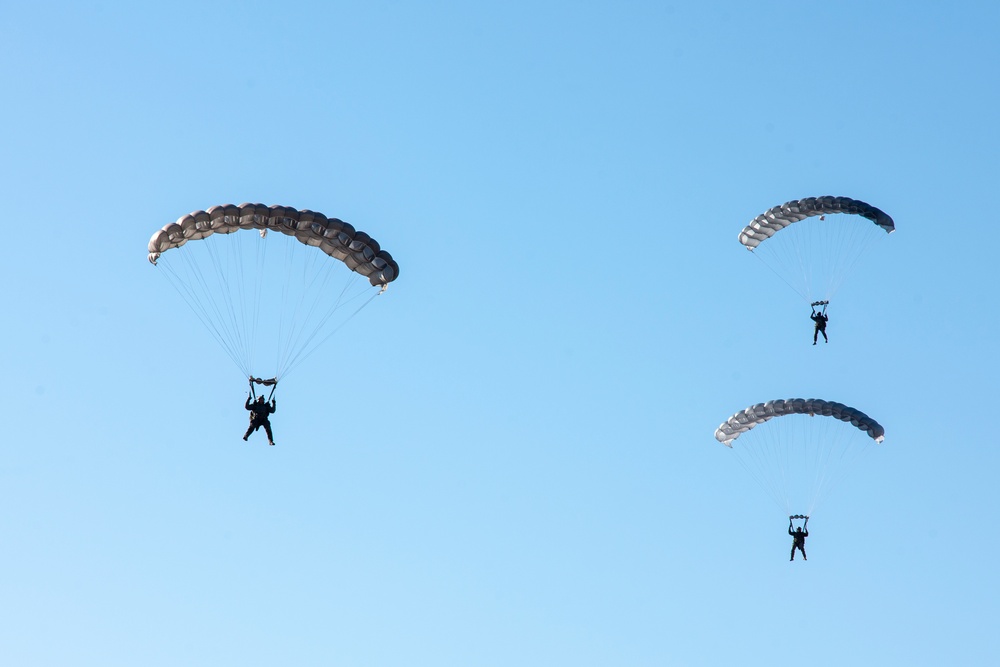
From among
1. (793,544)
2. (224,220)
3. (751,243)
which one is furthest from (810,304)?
(224,220)

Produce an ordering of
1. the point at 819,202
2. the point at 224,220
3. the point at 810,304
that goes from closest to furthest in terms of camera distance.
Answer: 1. the point at 224,220
2. the point at 819,202
3. the point at 810,304

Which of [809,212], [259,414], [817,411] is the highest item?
[809,212]

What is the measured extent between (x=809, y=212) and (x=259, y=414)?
50.9ft

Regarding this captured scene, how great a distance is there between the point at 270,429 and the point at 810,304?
16693 mm

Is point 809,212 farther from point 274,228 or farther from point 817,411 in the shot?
point 274,228

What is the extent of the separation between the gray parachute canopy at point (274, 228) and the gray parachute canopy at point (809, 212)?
1259cm

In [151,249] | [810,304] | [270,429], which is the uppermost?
[810,304]

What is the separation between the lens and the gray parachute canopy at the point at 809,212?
4478 centimetres

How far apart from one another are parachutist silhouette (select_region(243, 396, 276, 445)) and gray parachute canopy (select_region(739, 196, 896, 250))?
15.0 meters

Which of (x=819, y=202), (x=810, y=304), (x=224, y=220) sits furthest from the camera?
(x=810, y=304)

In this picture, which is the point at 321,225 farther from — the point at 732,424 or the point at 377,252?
the point at 732,424

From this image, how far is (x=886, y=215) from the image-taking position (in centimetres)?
4541

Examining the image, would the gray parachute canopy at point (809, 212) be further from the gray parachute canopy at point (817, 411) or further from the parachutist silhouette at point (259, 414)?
the parachutist silhouette at point (259, 414)

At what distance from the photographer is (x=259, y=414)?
37.6 m
